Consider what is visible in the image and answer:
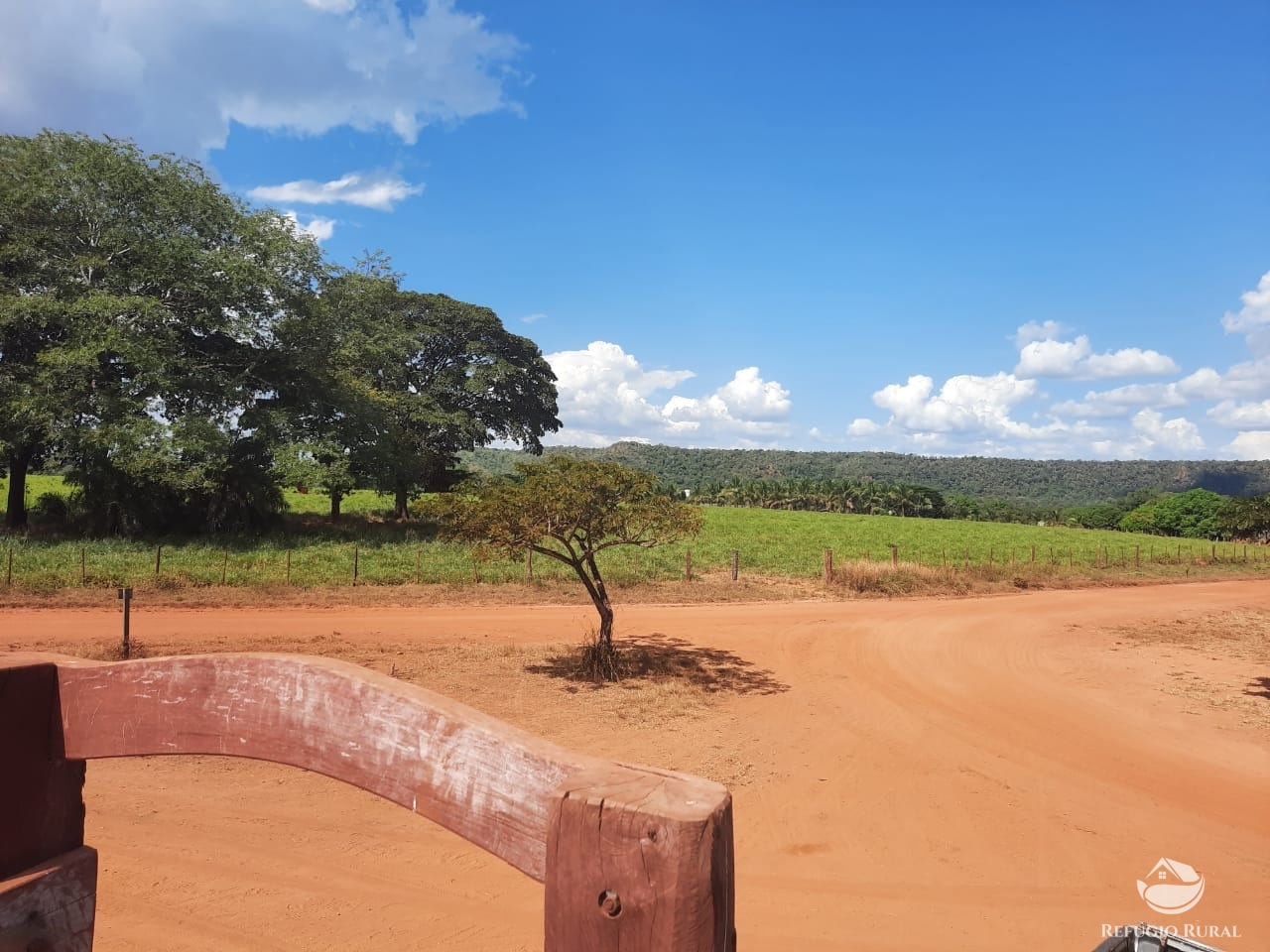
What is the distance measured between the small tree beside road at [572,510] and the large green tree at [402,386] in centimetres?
1394

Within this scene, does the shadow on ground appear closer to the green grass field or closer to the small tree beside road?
the small tree beside road

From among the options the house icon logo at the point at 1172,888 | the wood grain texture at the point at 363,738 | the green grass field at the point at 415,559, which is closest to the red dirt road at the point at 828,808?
the house icon logo at the point at 1172,888

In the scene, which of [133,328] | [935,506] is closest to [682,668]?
[133,328]

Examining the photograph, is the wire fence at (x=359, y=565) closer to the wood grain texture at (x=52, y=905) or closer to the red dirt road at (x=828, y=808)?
the red dirt road at (x=828, y=808)

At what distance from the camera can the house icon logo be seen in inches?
242

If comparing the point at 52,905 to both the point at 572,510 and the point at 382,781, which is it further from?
the point at 572,510

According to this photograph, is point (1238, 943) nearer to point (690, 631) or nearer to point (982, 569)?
point (690, 631)

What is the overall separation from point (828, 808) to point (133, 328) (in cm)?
2376

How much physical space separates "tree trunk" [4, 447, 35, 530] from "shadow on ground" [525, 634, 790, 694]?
2075 cm

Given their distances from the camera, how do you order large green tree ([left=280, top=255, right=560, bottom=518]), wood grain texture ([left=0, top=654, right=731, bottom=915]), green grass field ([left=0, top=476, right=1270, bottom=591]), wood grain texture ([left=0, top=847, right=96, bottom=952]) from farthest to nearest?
large green tree ([left=280, top=255, right=560, bottom=518]), green grass field ([left=0, top=476, right=1270, bottom=591]), wood grain texture ([left=0, top=847, right=96, bottom=952]), wood grain texture ([left=0, top=654, right=731, bottom=915])

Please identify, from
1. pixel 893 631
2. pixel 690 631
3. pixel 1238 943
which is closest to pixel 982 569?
pixel 893 631

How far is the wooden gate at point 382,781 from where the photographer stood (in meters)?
1.00

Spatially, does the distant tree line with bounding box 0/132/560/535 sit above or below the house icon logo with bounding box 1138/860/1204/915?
above

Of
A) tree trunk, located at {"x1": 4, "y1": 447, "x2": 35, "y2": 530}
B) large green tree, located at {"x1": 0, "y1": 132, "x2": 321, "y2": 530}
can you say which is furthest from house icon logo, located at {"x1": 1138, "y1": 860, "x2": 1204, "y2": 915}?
tree trunk, located at {"x1": 4, "y1": 447, "x2": 35, "y2": 530}
